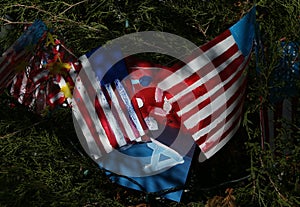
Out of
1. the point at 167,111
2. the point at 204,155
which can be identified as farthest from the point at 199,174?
the point at 167,111

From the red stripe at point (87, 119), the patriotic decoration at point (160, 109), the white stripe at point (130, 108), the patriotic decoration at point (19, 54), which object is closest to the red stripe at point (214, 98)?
the patriotic decoration at point (160, 109)

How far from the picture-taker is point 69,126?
1.42 m

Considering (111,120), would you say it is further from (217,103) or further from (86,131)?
(217,103)

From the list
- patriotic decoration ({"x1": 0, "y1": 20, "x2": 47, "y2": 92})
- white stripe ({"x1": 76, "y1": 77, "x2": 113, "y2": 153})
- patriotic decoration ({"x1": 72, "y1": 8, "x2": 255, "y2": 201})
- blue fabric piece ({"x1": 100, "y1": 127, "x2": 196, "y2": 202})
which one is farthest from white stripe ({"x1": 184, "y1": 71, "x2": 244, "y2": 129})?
patriotic decoration ({"x1": 0, "y1": 20, "x2": 47, "y2": 92})

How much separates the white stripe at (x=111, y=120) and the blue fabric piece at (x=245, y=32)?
0.31 meters

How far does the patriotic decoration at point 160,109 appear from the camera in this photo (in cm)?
117

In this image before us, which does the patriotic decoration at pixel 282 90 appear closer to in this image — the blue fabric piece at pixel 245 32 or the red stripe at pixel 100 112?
the blue fabric piece at pixel 245 32

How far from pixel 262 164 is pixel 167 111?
0.22m

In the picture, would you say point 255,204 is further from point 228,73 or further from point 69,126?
point 69,126

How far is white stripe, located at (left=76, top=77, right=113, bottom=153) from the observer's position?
4.22ft

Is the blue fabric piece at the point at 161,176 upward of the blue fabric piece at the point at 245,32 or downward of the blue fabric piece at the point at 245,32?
downward

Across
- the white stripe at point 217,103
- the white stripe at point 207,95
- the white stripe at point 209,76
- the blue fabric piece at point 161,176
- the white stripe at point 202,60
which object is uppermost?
the white stripe at point 202,60

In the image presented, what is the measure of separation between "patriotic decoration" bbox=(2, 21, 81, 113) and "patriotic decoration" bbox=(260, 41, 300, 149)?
42 centimetres

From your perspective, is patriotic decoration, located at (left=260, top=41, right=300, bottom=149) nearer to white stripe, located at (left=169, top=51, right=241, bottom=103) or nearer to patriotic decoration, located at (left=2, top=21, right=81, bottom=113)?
white stripe, located at (left=169, top=51, right=241, bottom=103)
